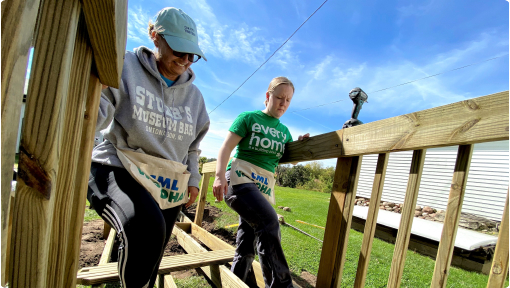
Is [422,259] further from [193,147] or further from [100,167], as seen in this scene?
[100,167]

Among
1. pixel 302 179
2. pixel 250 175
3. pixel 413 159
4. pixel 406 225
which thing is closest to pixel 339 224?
pixel 406 225

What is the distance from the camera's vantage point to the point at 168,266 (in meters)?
2.14

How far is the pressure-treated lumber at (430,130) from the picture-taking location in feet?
3.17

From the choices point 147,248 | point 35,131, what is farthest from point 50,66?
point 147,248

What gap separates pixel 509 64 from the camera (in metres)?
0.77

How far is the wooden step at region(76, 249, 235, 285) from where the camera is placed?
180 cm

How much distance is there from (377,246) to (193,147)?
5883 mm

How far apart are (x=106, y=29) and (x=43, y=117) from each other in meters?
0.29

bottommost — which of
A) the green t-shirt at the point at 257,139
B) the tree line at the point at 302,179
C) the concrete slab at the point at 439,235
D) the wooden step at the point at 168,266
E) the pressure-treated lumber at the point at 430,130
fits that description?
the tree line at the point at 302,179

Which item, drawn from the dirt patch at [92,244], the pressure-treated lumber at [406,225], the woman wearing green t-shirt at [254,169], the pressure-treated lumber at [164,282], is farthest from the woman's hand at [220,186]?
the dirt patch at [92,244]

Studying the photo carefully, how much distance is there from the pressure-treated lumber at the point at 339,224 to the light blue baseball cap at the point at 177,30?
122 cm

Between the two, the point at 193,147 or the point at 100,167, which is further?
the point at 193,147

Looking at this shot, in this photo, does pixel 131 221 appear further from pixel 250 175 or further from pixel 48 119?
pixel 250 175

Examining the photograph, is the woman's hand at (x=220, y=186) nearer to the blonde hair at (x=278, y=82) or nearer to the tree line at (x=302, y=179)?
the blonde hair at (x=278, y=82)
